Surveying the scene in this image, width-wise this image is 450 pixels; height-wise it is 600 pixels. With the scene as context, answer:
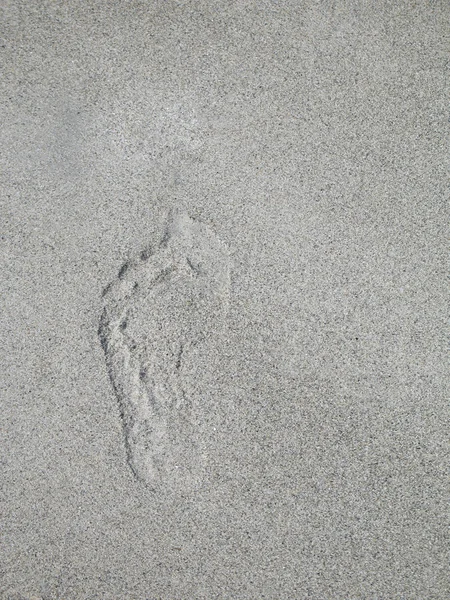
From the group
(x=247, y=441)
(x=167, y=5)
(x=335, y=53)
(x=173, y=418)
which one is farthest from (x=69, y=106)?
(x=247, y=441)

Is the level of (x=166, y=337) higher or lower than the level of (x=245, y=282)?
lower

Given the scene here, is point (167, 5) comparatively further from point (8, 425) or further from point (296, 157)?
point (8, 425)

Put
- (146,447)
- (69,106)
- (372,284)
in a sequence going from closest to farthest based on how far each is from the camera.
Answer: (146,447)
(372,284)
(69,106)
